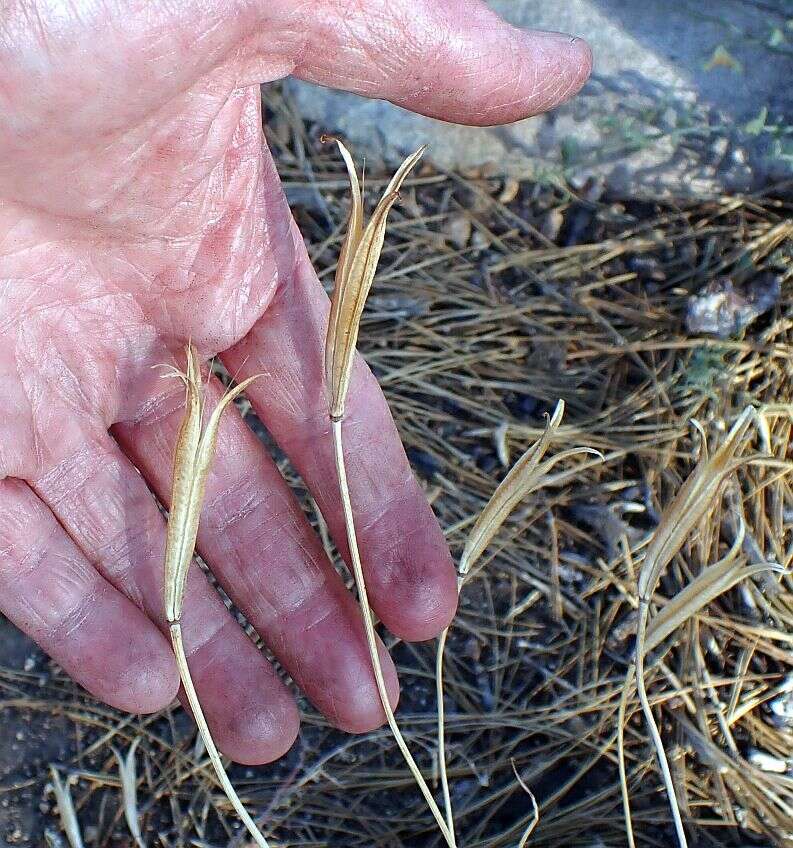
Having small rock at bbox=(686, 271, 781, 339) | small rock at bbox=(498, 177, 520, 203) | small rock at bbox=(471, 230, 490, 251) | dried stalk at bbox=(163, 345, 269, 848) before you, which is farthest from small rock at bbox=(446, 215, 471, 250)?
dried stalk at bbox=(163, 345, 269, 848)

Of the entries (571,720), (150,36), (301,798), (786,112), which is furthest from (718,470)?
(786,112)

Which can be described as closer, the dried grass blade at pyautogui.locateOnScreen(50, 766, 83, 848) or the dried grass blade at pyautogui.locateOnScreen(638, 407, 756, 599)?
the dried grass blade at pyautogui.locateOnScreen(638, 407, 756, 599)

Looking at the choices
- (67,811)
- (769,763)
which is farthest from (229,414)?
(769,763)

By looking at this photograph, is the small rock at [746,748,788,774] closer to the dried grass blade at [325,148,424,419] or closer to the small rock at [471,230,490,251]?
the dried grass blade at [325,148,424,419]

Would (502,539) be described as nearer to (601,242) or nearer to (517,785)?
(517,785)

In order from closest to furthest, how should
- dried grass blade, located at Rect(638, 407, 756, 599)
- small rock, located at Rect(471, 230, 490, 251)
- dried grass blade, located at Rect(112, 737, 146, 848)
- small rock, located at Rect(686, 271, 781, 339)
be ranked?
dried grass blade, located at Rect(638, 407, 756, 599) < dried grass blade, located at Rect(112, 737, 146, 848) < small rock, located at Rect(686, 271, 781, 339) < small rock, located at Rect(471, 230, 490, 251)

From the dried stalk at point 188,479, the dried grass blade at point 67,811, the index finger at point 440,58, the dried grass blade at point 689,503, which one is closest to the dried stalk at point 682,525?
the dried grass blade at point 689,503
